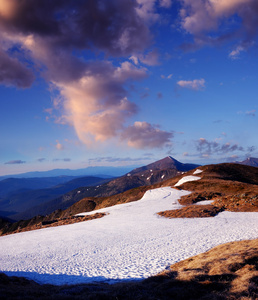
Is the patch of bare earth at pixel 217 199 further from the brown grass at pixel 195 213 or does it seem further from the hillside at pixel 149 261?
the hillside at pixel 149 261

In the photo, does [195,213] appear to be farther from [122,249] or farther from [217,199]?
[122,249]

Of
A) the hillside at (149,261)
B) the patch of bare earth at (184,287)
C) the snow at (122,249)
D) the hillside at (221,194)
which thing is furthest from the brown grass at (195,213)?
the patch of bare earth at (184,287)

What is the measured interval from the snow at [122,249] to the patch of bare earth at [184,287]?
2.94 meters

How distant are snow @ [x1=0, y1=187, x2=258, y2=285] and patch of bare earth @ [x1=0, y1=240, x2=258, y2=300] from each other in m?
2.94

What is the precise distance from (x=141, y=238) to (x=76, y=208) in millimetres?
110725

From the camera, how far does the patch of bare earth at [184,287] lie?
426 inches

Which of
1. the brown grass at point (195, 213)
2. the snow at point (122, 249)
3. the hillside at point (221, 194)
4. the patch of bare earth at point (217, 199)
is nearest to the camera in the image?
the snow at point (122, 249)

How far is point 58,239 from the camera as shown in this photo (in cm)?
3002

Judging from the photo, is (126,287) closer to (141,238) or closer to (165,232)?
(141,238)

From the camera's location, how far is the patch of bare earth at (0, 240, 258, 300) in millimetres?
10828

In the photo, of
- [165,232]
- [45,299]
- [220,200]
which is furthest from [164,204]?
[45,299]

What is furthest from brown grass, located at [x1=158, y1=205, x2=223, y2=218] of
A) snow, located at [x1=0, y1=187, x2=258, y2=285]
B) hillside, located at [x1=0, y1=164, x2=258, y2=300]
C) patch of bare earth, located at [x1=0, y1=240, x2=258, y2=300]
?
patch of bare earth, located at [x1=0, y1=240, x2=258, y2=300]

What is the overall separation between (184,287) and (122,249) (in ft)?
39.5

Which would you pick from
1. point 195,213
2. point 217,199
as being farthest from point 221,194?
point 195,213
